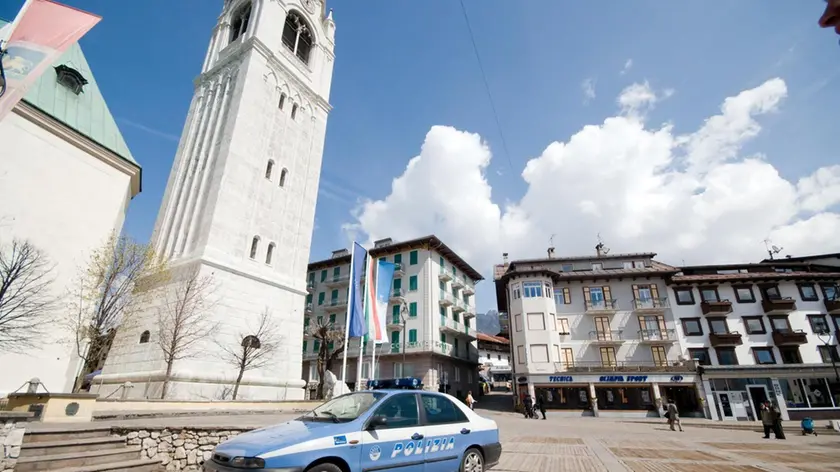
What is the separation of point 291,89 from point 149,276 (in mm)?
16389

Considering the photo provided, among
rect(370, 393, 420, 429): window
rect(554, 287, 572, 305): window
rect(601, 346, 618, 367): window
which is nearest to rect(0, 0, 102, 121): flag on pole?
rect(370, 393, 420, 429): window

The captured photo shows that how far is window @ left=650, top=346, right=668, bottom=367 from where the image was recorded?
32.5 metres

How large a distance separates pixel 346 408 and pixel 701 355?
37.8 m

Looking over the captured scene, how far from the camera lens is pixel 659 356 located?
32.8m

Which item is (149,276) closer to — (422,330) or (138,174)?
(138,174)

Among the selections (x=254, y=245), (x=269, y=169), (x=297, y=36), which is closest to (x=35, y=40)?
(x=254, y=245)

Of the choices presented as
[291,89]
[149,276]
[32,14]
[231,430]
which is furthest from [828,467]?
[291,89]

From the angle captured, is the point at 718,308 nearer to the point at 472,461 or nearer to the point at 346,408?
the point at 472,461

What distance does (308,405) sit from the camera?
1917 cm

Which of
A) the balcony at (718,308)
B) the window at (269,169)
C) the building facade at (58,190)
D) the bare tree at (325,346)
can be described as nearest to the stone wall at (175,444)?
the building facade at (58,190)

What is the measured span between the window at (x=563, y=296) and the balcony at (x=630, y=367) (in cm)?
570

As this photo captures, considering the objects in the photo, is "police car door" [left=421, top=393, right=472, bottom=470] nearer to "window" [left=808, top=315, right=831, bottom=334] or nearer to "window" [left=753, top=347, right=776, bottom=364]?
"window" [left=753, top=347, right=776, bottom=364]

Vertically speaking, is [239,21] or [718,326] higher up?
[239,21]

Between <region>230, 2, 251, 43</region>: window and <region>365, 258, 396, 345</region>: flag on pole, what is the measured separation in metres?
23.4
